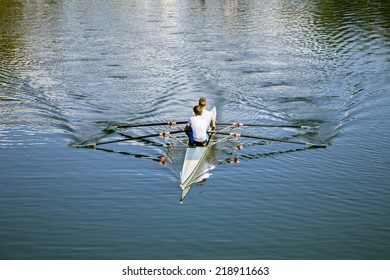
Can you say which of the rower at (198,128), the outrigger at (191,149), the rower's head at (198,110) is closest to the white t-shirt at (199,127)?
the rower at (198,128)

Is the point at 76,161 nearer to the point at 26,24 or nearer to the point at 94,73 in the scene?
the point at 94,73

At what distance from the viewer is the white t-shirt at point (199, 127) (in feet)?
56.0

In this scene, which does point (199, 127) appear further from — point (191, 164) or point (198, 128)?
point (191, 164)

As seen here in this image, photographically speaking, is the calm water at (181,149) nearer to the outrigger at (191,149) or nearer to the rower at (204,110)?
the outrigger at (191,149)

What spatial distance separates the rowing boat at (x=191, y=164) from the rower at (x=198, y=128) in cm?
41

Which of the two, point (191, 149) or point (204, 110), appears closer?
point (191, 149)

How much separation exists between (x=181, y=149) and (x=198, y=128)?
125 centimetres

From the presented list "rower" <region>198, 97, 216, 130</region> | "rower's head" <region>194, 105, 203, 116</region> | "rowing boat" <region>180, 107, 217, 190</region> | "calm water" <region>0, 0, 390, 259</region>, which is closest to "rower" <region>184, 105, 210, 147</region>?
"rower's head" <region>194, 105, 203, 116</region>

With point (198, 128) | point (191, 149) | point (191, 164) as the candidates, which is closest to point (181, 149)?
point (198, 128)

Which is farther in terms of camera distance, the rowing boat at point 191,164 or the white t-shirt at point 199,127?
the white t-shirt at point 199,127

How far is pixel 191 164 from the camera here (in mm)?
15703

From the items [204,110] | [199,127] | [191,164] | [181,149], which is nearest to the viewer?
[191,164]

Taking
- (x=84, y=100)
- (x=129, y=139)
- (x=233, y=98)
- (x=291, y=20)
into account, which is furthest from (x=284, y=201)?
(x=291, y=20)

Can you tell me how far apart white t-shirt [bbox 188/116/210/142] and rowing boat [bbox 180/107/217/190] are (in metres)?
0.45
